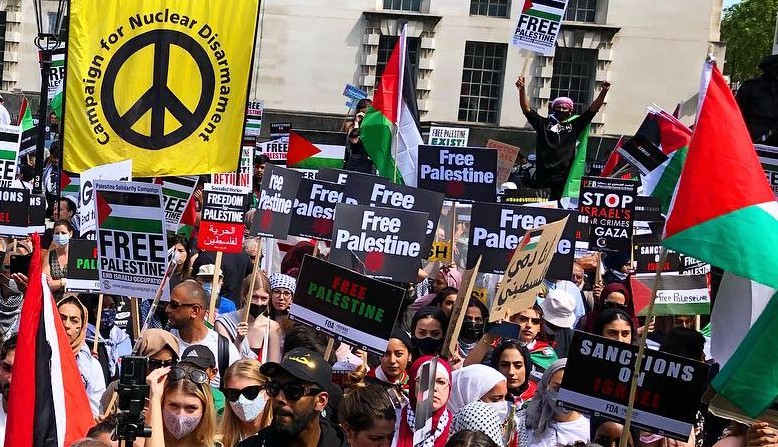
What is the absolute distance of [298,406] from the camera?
20.0ft

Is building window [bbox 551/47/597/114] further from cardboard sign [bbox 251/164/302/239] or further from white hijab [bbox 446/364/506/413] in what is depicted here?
white hijab [bbox 446/364/506/413]

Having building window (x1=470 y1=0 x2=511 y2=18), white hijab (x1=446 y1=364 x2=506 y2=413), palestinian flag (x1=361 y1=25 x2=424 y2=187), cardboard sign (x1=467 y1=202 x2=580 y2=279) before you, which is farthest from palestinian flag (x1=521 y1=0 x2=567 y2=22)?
building window (x1=470 y1=0 x2=511 y2=18)

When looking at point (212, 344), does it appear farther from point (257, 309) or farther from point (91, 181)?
point (257, 309)

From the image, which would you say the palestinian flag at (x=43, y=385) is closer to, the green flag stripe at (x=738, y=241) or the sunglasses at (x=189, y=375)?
the sunglasses at (x=189, y=375)

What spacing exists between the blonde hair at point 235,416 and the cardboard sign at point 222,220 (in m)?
4.59

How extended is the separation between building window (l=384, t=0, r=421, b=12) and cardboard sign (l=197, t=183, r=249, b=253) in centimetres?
2365

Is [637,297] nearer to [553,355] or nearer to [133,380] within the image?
[553,355]

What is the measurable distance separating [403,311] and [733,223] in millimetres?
5281

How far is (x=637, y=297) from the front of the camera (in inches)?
430

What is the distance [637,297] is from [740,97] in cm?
169

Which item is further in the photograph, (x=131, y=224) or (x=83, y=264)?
(x=83, y=264)

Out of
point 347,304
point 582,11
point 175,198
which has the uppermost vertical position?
point 582,11

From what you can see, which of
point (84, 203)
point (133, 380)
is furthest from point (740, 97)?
point (133, 380)

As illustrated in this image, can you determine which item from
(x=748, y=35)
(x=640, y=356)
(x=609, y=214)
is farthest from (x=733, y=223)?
(x=748, y=35)
